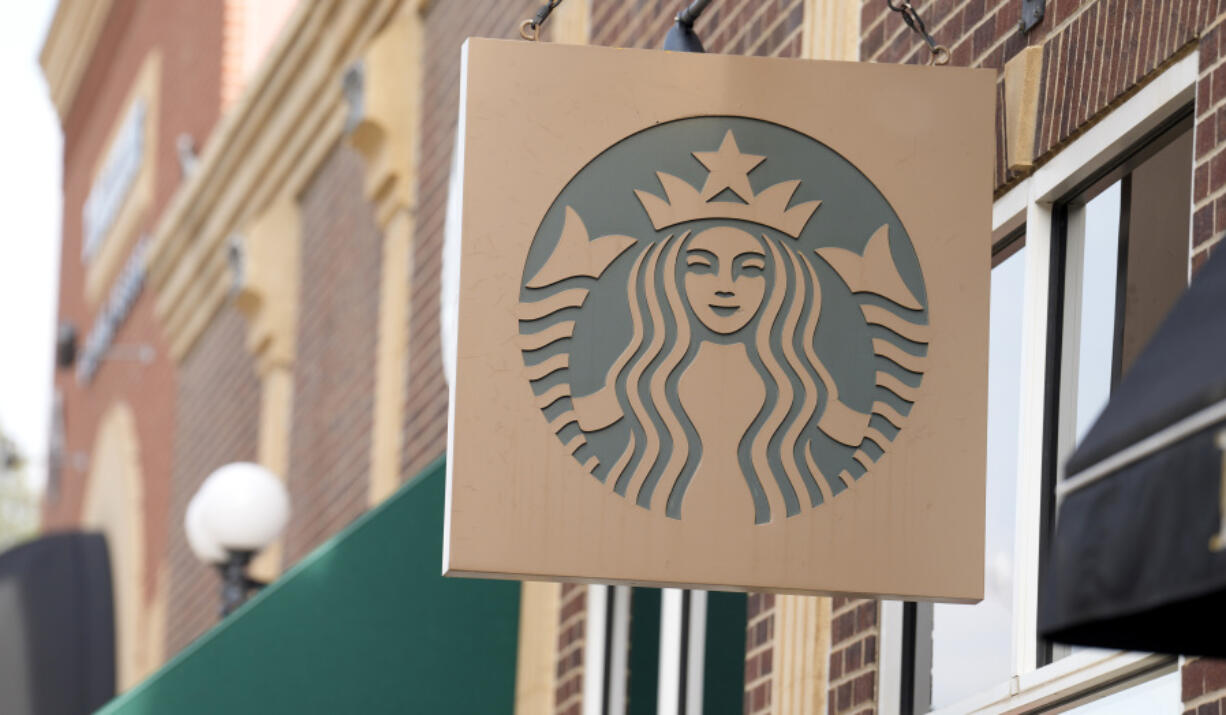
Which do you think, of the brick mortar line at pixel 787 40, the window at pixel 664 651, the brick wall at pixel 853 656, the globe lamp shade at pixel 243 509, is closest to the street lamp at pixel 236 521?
the globe lamp shade at pixel 243 509

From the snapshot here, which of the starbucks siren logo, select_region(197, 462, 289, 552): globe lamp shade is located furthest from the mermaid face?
select_region(197, 462, 289, 552): globe lamp shade

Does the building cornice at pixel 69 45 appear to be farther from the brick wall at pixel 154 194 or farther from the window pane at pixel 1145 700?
the window pane at pixel 1145 700

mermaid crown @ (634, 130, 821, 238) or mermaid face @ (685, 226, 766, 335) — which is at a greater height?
mermaid crown @ (634, 130, 821, 238)

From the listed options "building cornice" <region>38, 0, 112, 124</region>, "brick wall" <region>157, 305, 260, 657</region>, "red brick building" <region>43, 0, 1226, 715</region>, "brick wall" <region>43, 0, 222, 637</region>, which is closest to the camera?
"red brick building" <region>43, 0, 1226, 715</region>

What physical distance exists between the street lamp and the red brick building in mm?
713

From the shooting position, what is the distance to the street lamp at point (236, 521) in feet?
31.4

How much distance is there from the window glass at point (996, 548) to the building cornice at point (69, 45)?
15996 mm

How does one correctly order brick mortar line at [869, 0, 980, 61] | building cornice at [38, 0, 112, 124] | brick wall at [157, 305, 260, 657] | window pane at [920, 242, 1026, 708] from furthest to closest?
building cornice at [38, 0, 112, 124]
brick wall at [157, 305, 260, 657]
brick mortar line at [869, 0, 980, 61]
window pane at [920, 242, 1026, 708]

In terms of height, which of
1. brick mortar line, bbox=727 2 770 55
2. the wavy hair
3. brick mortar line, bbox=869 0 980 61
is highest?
brick mortar line, bbox=727 2 770 55

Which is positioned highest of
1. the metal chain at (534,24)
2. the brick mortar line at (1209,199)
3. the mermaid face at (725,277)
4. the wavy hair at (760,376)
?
the metal chain at (534,24)

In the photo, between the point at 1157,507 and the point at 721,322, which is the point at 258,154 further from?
the point at 1157,507

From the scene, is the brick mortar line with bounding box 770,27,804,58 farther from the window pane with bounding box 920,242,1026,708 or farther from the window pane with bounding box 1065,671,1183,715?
the window pane with bounding box 1065,671,1183,715

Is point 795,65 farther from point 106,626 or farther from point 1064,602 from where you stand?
point 106,626

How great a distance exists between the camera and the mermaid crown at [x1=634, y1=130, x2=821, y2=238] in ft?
14.6
